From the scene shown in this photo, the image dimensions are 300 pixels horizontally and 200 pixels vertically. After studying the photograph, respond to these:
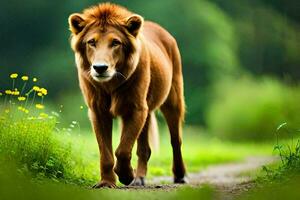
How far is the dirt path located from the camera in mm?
9159

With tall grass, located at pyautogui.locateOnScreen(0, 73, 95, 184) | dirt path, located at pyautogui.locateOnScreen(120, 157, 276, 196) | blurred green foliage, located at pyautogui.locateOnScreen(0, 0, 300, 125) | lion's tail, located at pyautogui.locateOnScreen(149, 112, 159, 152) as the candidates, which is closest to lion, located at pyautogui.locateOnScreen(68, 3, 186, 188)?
tall grass, located at pyautogui.locateOnScreen(0, 73, 95, 184)

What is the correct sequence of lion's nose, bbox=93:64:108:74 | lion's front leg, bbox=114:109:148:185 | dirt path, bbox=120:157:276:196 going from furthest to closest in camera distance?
dirt path, bbox=120:157:276:196
lion's front leg, bbox=114:109:148:185
lion's nose, bbox=93:64:108:74

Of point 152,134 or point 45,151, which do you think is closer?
point 45,151

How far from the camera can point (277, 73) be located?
2552 cm

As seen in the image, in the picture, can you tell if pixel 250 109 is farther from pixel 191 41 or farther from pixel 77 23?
pixel 77 23

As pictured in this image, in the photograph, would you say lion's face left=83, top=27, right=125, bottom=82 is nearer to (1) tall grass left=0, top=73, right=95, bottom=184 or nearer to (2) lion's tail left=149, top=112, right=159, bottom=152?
(1) tall grass left=0, top=73, right=95, bottom=184

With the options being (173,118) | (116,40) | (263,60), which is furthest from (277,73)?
(116,40)

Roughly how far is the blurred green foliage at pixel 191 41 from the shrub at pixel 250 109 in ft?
2.85

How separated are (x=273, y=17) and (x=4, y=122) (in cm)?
1925

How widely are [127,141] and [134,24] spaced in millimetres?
1108

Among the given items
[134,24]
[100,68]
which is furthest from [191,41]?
[100,68]

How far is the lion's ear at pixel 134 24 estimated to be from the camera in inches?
335

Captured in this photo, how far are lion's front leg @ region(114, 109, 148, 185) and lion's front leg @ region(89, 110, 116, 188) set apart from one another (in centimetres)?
11

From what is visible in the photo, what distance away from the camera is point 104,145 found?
8.45 m
